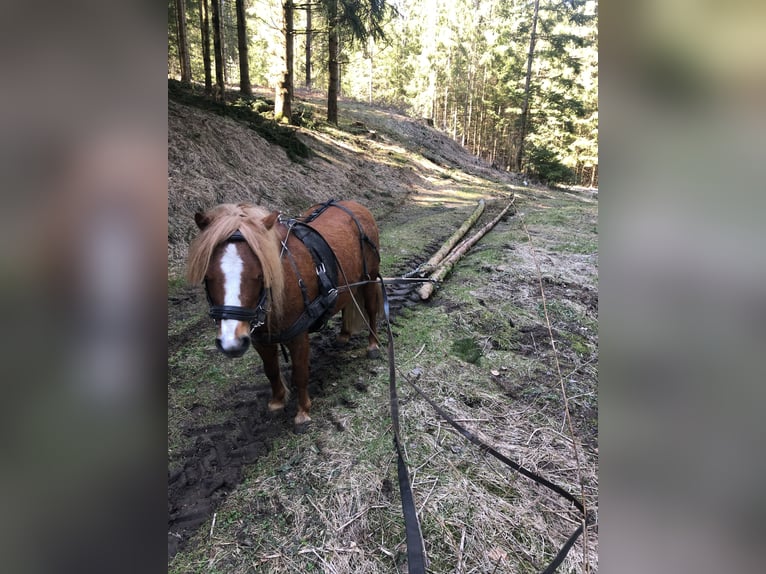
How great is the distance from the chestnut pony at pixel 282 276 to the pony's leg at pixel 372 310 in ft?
0.04

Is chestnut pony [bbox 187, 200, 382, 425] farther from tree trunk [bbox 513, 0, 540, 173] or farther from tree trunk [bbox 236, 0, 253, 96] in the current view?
tree trunk [bbox 513, 0, 540, 173]

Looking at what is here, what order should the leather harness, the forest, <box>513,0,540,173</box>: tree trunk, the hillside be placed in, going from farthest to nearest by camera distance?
<box>513,0,540,173</box>: tree trunk → the forest → the hillside → the leather harness

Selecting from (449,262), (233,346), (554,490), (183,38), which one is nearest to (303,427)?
(233,346)

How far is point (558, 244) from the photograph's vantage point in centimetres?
816

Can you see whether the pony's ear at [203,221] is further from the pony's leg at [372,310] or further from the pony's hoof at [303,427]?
the pony's leg at [372,310]

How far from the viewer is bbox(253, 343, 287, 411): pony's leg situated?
9.96 ft

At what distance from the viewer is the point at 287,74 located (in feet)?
39.8

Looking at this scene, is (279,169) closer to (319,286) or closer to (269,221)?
(319,286)

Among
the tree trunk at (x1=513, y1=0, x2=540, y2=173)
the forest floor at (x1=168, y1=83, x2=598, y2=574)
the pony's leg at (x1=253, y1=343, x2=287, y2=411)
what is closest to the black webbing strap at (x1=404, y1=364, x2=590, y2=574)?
the forest floor at (x1=168, y1=83, x2=598, y2=574)

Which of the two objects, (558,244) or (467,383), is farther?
(558,244)

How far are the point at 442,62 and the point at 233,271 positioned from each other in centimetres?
3550
